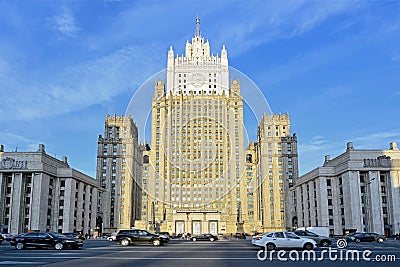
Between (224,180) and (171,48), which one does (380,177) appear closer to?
(224,180)

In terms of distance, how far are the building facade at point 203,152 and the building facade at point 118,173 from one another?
6213 millimetres

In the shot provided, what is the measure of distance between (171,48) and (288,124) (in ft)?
169

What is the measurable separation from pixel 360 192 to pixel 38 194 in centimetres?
6646

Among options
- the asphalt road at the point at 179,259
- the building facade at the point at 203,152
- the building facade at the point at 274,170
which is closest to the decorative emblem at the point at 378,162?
the building facade at the point at 274,170

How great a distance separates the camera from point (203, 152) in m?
133

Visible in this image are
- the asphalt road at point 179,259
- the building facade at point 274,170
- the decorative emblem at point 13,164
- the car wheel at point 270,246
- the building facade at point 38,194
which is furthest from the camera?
the building facade at point 274,170

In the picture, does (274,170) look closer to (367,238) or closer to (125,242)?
(367,238)

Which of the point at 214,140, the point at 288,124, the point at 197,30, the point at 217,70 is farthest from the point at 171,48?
the point at 288,124

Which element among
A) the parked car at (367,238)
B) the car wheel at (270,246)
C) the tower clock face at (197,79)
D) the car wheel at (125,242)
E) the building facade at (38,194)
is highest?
the tower clock face at (197,79)

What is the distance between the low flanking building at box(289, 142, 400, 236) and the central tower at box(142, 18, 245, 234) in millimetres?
44028

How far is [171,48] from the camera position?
488ft

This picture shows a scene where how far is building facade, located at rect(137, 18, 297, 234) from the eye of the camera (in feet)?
431

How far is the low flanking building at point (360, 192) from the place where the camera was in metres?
79.6

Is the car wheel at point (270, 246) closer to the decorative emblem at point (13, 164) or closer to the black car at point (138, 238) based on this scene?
the black car at point (138, 238)
